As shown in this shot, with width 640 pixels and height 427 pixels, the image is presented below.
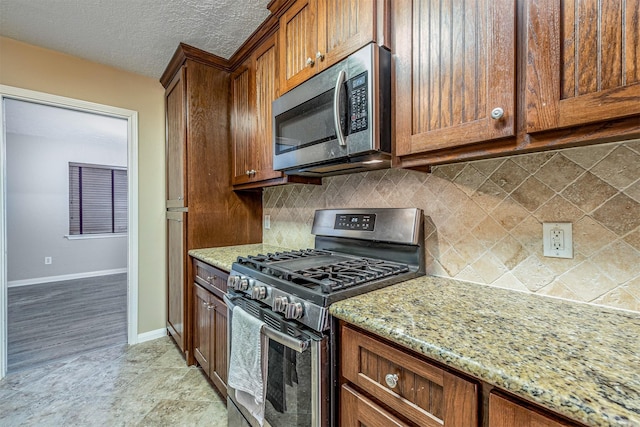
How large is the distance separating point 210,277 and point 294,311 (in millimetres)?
1053

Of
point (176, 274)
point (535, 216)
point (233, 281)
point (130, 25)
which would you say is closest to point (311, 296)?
point (233, 281)

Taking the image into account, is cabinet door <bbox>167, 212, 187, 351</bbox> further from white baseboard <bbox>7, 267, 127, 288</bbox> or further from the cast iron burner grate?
white baseboard <bbox>7, 267, 127, 288</bbox>

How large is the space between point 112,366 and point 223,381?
1174 millimetres

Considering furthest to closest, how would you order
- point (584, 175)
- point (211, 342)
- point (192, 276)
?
point (192, 276), point (211, 342), point (584, 175)

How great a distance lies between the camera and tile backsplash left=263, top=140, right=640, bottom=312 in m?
0.87

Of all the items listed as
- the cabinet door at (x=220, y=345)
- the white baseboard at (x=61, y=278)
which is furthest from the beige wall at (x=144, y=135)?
the white baseboard at (x=61, y=278)

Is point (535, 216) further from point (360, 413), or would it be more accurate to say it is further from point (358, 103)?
point (360, 413)

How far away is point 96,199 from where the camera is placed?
5246 mm

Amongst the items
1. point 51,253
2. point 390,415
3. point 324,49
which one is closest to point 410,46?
point 324,49

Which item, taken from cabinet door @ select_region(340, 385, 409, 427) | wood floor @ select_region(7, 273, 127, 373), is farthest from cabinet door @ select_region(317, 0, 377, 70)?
wood floor @ select_region(7, 273, 127, 373)

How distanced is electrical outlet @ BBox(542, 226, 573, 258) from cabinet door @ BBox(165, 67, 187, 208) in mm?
2177

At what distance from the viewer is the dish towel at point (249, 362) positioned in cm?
118

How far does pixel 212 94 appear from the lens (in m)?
2.26

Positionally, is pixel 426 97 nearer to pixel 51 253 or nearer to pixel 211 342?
pixel 211 342
